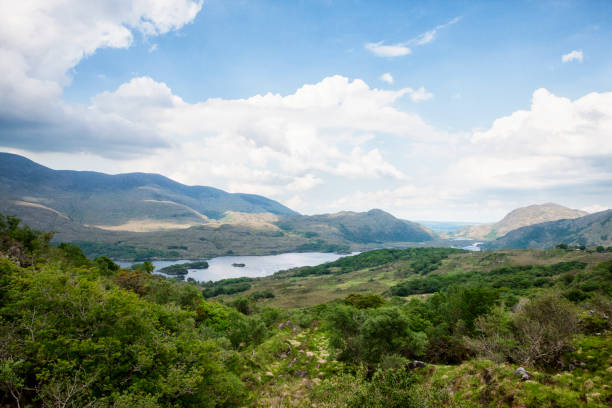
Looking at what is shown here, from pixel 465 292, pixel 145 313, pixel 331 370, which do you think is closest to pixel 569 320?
pixel 465 292

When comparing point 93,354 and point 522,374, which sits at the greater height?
point 93,354

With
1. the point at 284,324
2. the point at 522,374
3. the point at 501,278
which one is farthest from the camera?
the point at 501,278

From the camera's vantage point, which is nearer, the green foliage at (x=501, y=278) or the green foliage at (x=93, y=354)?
the green foliage at (x=93, y=354)

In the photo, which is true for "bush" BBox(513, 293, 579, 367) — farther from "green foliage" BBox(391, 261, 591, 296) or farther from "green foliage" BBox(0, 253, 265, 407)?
"green foliage" BBox(391, 261, 591, 296)

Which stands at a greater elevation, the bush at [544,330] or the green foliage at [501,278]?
the bush at [544,330]

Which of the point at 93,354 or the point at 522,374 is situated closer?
Answer: the point at 93,354

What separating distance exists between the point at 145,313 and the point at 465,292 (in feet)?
164

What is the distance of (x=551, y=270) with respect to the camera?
169 metres

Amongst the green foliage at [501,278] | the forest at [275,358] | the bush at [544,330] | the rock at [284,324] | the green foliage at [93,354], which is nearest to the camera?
the green foliage at [93,354]

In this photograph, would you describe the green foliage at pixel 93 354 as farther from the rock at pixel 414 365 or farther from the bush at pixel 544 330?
the bush at pixel 544 330

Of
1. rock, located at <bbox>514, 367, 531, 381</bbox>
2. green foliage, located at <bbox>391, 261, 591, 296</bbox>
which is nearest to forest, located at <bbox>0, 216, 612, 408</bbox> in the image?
rock, located at <bbox>514, 367, 531, 381</bbox>

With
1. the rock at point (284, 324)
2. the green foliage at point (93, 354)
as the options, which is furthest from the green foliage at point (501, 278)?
the green foliage at point (93, 354)

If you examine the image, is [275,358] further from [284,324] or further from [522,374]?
[522,374]

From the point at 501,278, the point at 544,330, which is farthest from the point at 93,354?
the point at 501,278
